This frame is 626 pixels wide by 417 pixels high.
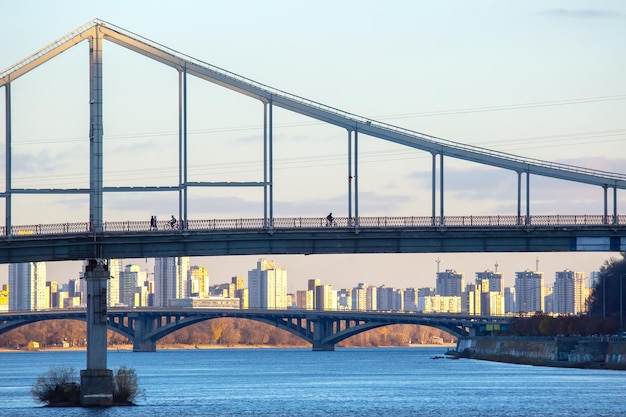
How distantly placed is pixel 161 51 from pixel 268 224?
12.9 metres

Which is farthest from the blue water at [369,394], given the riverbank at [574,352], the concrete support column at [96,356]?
the riverbank at [574,352]

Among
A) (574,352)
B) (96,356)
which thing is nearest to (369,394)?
(96,356)

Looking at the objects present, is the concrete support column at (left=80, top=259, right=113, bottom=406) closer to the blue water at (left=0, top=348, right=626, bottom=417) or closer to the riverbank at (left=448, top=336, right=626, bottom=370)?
the blue water at (left=0, top=348, right=626, bottom=417)

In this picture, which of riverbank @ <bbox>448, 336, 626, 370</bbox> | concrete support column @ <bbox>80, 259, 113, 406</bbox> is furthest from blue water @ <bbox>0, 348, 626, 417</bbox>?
riverbank @ <bbox>448, 336, 626, 370</bbox>

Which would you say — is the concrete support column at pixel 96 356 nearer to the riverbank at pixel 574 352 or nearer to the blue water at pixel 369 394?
the blue water at pixel 369 394

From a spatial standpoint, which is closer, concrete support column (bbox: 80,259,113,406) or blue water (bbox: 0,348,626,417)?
concrete support column (bbox: 80,259,113,406)

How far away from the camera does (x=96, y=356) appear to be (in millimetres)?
91125

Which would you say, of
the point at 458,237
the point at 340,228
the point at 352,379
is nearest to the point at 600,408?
the point at 458,237

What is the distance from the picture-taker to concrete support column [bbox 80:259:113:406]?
91375mm

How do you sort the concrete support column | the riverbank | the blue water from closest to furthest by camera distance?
1. the concrete support column
2. the blue water
3. the riverbank

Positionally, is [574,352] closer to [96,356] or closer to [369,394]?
[369,394]

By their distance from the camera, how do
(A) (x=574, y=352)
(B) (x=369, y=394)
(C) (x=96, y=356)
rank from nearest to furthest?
(C) (x=96, y=356) < (B) (x=369, y=394) < (A) (x=574, y=352)

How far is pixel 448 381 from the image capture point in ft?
494

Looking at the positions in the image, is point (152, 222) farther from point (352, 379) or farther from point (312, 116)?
point (352, 379)
